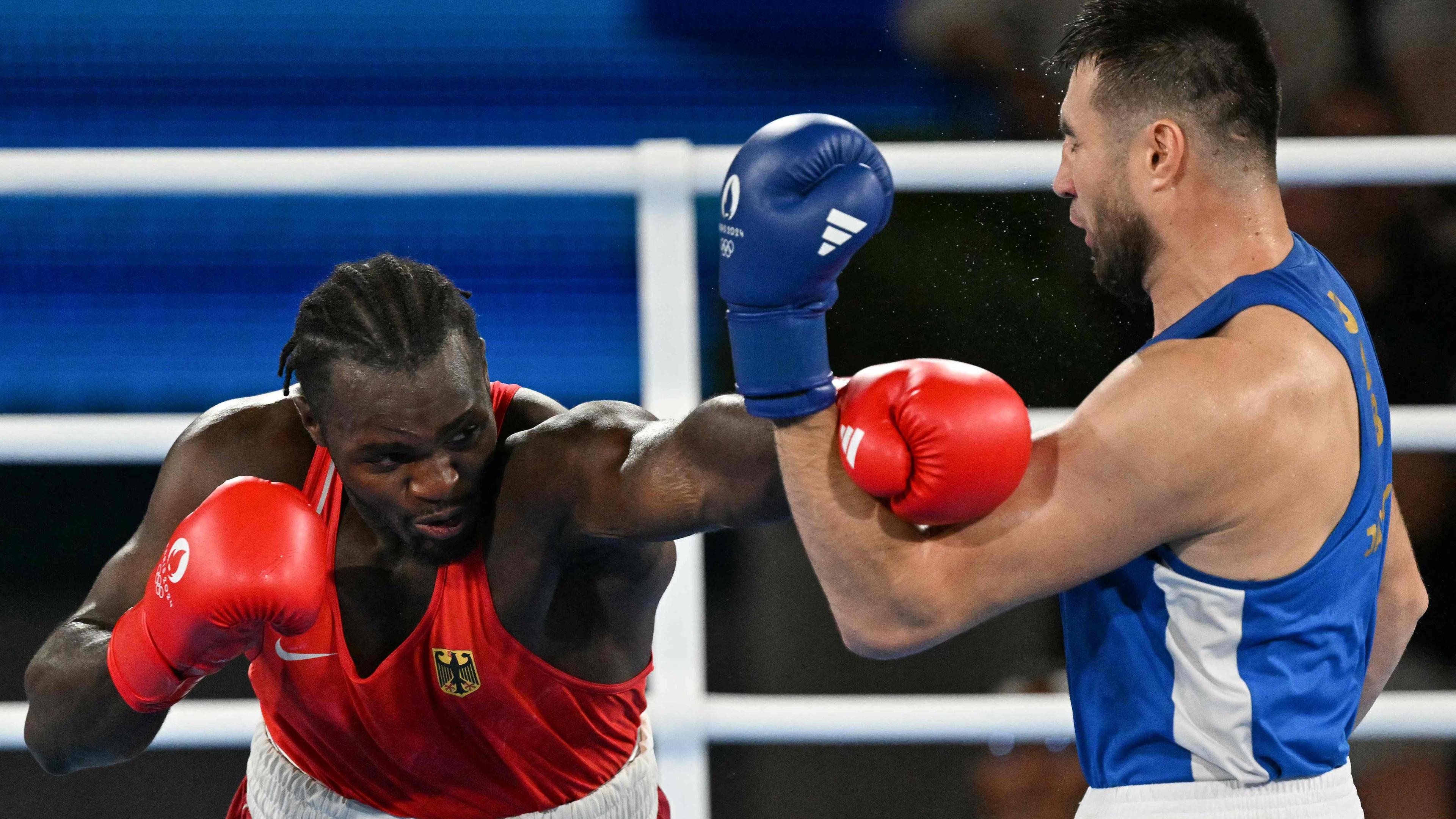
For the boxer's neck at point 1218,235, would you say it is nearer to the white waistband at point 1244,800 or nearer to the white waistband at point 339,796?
the white waistband at point 1244,800

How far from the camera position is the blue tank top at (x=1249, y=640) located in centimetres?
135

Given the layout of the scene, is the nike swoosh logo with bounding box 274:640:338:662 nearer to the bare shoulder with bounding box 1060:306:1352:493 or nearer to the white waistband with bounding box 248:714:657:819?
the white waistband with bounding box 248:714:657:819

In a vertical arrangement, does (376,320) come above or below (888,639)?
above

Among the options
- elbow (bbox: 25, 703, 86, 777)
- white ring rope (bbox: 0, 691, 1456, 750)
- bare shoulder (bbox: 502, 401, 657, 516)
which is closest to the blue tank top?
bare shoulder (bbox: 502, 401, 657, 516)

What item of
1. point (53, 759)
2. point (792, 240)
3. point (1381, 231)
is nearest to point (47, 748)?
point (53, 759)

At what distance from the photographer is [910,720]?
84.4 inches

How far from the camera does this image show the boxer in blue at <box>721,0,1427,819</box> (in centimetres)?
132

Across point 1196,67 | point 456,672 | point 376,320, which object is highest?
point 1196,67

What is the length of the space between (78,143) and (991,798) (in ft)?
18.2

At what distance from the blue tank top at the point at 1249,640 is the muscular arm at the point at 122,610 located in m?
1.06

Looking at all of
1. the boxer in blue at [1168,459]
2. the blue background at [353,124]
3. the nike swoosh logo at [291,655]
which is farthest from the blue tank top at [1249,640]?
the blue background at [353,124]

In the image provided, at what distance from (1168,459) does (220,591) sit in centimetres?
101

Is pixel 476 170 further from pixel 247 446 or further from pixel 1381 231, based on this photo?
pixel 1381 231

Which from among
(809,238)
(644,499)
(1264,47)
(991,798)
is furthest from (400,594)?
(991,798)
